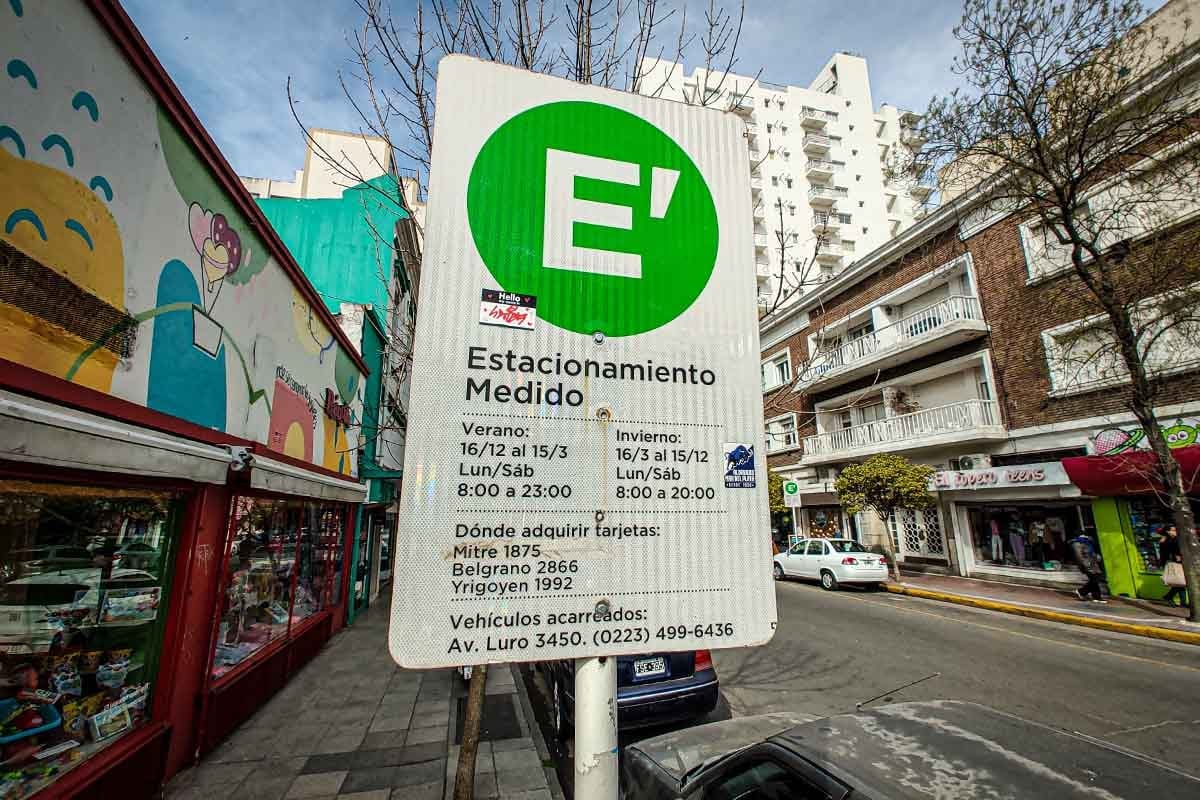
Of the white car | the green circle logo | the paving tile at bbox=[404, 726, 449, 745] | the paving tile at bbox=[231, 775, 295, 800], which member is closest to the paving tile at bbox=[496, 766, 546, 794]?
the paving tile at bbox=[404, 726, 449, 745]

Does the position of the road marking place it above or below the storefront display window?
below

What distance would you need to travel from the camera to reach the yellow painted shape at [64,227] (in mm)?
2852

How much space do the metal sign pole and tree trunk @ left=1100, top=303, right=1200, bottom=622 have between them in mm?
13517

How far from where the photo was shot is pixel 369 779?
14.6ft

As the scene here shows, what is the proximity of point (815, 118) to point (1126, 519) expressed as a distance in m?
37.3

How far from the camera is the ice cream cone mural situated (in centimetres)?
475

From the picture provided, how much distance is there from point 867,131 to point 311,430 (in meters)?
47.2

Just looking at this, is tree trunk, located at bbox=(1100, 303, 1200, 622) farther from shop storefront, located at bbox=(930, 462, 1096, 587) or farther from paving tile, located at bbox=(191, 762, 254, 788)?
paving tile, located at bbox=(191, 762, 254, 788)

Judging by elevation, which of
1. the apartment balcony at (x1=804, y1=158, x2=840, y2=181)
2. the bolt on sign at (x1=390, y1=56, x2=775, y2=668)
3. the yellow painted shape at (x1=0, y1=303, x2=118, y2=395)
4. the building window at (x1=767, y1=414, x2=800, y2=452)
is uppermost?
the apartment balcony at (x1=804, y1=158, x2=840, y2=181)

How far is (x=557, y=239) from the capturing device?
4.18ft

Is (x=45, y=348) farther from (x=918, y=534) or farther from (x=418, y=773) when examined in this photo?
(x=918, y=534)

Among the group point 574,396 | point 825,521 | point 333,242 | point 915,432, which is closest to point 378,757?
point 574,396

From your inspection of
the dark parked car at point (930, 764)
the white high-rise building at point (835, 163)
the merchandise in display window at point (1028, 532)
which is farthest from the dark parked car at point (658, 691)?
the white high-rise building at point (835, 163)

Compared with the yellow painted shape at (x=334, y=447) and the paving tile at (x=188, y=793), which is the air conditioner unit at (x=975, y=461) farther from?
the paving tile at (x=188, y=793)
